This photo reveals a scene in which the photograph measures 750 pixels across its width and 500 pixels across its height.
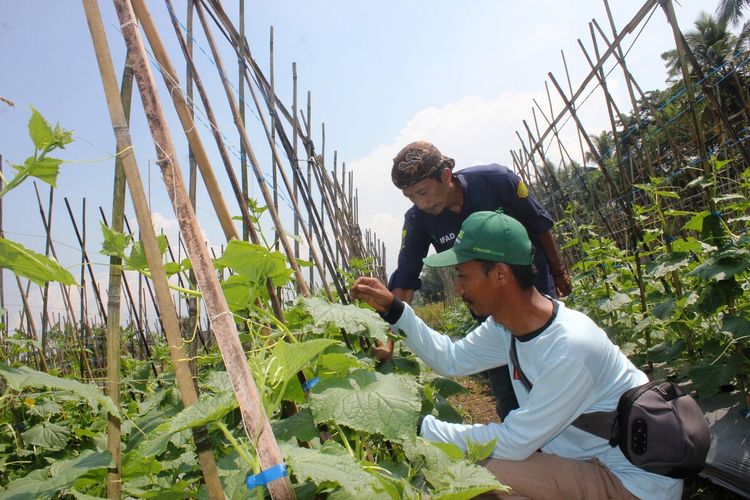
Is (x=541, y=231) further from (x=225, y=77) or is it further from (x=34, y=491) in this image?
(x=34, y=491)

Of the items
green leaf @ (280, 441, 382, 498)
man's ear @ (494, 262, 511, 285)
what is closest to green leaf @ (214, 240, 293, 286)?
green leaf @ (280, 441, 382, 498)

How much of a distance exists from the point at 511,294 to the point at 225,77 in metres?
1.40

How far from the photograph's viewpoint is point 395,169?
2.53 m

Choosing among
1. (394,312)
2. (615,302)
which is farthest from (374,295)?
(615,302)

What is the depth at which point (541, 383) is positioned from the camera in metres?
1.65

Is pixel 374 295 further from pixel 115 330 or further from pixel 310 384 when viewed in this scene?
pixel 115 330

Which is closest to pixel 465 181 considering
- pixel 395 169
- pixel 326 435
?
pixel 395 169

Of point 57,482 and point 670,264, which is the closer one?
point 57,482

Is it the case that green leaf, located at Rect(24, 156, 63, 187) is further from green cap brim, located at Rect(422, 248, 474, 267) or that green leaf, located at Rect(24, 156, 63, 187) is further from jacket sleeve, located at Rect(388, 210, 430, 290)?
jacket sleeve, located at Rect(388, 210, 430, 290)

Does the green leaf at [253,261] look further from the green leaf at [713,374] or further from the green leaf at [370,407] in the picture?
the green leaf at [713,374]

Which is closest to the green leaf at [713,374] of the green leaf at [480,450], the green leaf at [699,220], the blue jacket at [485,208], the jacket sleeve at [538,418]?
the green leaf at [699,220]

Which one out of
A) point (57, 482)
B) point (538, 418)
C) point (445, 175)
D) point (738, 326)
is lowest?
point (738, 326)

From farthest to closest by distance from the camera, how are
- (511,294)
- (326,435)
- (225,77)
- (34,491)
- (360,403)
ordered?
(225,77)
(511,294)
(326,435)
(360,403)
(34,491)

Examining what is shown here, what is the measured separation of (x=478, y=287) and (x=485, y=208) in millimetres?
959
